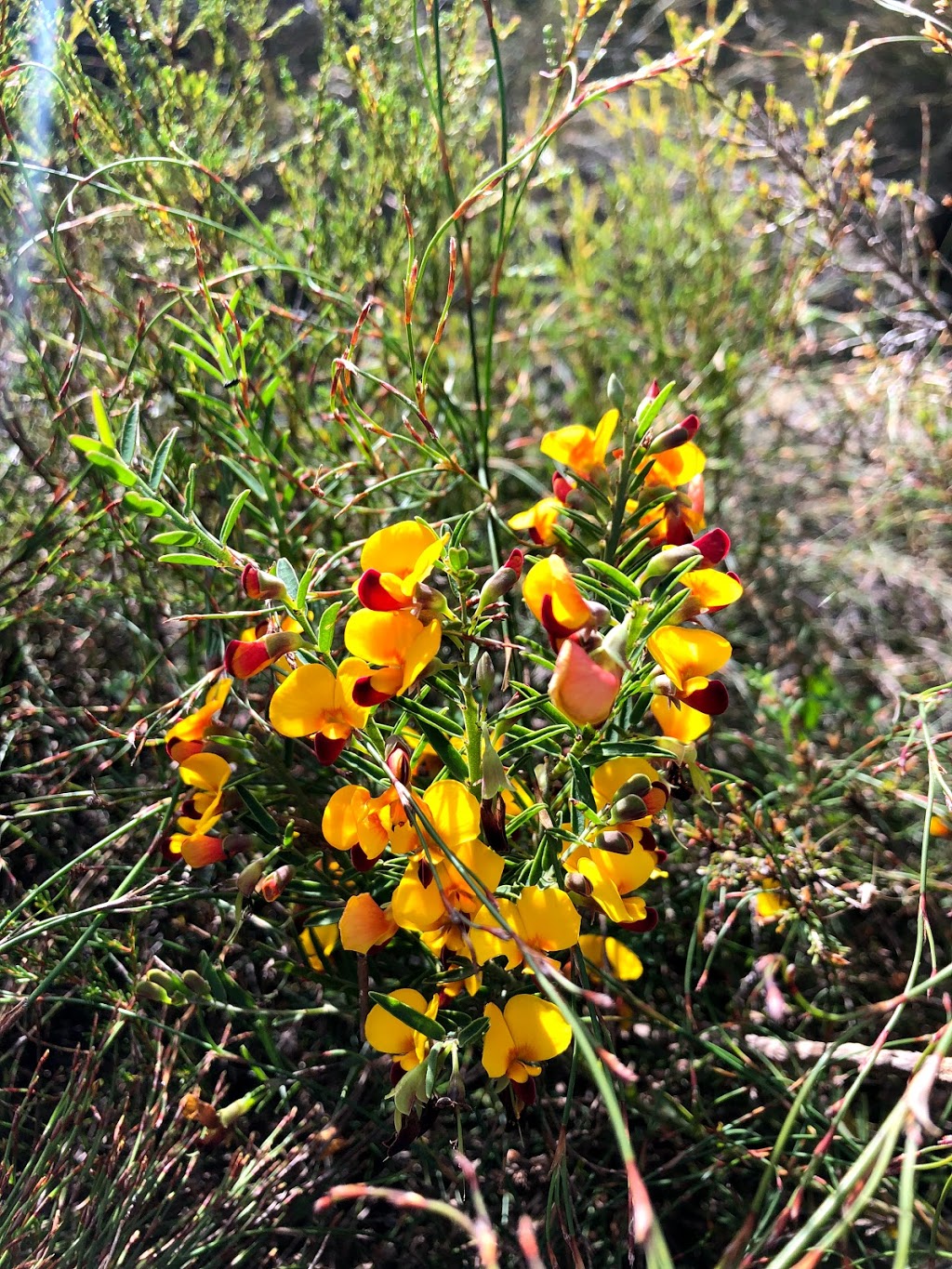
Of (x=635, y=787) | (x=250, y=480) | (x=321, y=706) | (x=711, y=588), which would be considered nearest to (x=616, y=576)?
(x=711, y=588)

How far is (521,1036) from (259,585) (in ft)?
1.64

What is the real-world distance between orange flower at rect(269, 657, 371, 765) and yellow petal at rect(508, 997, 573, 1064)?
305mm

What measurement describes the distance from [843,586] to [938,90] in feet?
7.28

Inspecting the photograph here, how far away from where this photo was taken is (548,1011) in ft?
2.73

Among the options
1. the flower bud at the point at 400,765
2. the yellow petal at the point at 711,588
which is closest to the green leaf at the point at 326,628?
the flower bud at the point at 400,765

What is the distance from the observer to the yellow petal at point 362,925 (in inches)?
32.6

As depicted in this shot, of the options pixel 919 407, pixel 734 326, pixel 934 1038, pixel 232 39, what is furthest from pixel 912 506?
pixel 232 39

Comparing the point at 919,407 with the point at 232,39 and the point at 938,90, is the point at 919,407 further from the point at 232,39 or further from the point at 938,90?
the point at 232,39

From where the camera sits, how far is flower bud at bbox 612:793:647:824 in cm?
79

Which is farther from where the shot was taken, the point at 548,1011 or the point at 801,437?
the point at 801,437

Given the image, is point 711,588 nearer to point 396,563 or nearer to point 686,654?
point 686,654

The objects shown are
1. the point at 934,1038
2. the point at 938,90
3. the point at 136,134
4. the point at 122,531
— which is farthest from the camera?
the point at 938,90

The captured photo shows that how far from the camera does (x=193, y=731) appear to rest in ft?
3.08

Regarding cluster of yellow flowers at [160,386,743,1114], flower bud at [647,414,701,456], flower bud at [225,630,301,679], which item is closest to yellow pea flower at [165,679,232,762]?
cluster of yellow flowers at [160,386,743,1114]
